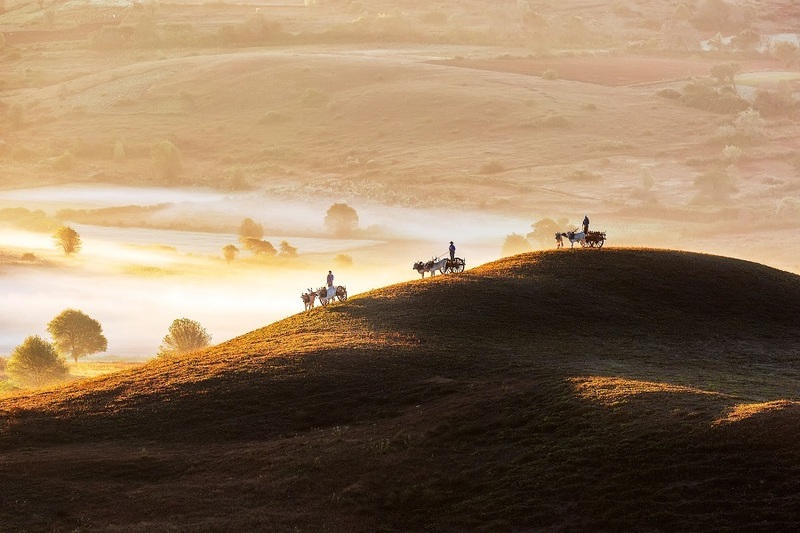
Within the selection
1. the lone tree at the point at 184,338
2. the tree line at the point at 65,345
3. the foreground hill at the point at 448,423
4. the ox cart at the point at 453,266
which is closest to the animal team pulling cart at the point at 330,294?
the foreground hill at the point at 448,423

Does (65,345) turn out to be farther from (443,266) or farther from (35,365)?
(443,266)

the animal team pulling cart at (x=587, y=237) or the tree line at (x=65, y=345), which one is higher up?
the animal team pulling cart at (x=587, y=237)

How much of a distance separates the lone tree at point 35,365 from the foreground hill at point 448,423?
83.6m

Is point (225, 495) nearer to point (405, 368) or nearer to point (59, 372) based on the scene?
point (405, 368)

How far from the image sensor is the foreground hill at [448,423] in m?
47.2

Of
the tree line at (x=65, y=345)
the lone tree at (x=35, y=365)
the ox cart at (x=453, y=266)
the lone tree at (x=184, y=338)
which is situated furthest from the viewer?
the lone tree at (x=184, y=338)

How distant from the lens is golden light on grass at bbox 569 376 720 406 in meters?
56.2

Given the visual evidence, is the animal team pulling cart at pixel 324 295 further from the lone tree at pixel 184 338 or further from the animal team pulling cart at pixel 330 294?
the lone tree at pixel 184 338

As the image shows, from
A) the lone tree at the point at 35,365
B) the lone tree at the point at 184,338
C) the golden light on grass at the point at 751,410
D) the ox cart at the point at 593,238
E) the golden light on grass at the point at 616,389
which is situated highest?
the ox cart at the point at 593,238

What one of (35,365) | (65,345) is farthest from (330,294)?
(65,345)

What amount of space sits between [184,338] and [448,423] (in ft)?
389

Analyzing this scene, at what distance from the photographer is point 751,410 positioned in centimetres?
5094

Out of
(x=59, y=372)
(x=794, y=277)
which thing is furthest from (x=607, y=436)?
(x=59, y=372)

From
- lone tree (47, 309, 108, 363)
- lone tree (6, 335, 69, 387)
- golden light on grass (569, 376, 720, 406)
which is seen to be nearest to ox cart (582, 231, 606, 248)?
golden light on grass (569, 376, 720, 406)
